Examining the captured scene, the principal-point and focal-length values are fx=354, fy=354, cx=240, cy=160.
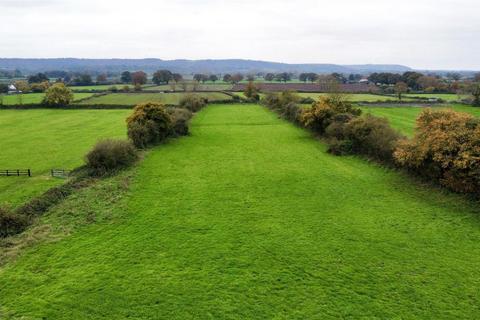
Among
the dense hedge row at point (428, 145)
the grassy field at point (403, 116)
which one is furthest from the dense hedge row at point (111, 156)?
the grassy field at point (403, 116)

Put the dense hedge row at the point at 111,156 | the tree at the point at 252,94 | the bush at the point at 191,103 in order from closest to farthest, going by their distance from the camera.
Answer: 1. the dense hedge row at the point at 111,156
2. the bush at the point at 191,103
3. the tree at the point at 252,94

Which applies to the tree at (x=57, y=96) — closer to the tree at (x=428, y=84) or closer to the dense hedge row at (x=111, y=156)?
the dense hedge row at (x=111, y=156)

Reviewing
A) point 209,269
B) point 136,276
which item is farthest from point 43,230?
point 209,269

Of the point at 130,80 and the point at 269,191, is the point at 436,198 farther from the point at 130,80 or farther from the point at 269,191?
the point at 130,80

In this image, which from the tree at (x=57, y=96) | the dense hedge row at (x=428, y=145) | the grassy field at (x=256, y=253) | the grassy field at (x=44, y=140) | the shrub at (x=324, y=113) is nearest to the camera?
the grassy field at (x=256, y=253)

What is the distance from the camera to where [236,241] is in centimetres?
1917

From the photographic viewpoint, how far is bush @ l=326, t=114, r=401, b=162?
3375 cm

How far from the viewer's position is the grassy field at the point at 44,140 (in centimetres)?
2833

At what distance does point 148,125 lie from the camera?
140ft

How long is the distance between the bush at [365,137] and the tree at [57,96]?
220ft

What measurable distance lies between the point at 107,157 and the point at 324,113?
27634mm

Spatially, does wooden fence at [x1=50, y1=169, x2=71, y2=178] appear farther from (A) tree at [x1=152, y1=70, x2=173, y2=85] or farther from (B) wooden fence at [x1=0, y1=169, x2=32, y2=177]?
(A) tree at [x1=152, y1=70, x2=173, y2=85]

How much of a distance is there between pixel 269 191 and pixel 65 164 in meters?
21.2

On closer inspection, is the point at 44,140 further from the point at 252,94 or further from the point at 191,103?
the point at 252,94
